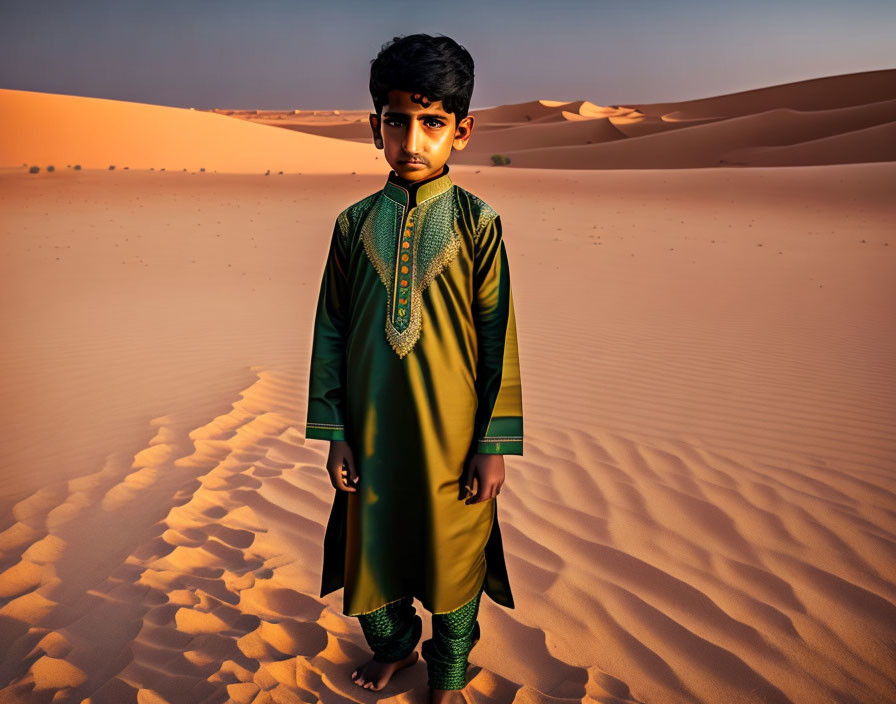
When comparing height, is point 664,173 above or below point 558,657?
above

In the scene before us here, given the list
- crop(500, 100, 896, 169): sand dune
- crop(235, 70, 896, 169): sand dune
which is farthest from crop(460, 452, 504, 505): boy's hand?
crop(500, 100, 896, 169): sand dune

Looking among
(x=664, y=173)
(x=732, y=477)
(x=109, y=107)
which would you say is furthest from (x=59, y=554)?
Result: (x=109, y=107)

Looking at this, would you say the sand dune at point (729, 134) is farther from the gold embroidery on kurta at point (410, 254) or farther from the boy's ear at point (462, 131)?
the gold embroidery on kurta at point (410, 254)

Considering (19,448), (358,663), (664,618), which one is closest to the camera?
(358,663)

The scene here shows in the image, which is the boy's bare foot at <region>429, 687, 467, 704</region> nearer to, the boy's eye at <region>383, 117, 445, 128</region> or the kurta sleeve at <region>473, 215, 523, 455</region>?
the kurta sleeve at <region>473, 215, 523, 455</region>

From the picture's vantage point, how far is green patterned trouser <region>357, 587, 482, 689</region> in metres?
2.11

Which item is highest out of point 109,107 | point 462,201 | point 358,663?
point 109,107

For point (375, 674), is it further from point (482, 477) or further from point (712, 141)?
point (712, 141)

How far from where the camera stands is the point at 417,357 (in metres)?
1.84

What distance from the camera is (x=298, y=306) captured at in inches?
315

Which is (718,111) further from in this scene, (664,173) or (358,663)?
(358,663)

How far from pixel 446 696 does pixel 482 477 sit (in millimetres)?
845

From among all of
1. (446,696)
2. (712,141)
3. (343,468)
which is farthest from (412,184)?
(712,141)

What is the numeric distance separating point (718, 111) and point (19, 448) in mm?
72614
